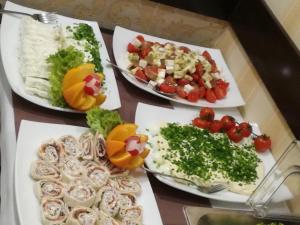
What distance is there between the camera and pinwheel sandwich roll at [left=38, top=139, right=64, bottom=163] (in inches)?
48.2

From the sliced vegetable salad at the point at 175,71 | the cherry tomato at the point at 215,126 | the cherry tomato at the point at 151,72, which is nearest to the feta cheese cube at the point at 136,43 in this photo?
the sliced vegetable salad at the point at 175,71

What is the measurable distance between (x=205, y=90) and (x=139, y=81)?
313mm

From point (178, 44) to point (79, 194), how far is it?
1.10 meters

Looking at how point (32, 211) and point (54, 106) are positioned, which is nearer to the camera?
point (32, 211)

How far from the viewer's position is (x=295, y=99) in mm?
1668

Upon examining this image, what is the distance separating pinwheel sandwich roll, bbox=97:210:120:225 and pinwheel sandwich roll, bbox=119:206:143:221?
0.04m

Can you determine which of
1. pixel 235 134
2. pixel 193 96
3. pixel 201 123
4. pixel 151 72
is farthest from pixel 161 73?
pixel 235 134

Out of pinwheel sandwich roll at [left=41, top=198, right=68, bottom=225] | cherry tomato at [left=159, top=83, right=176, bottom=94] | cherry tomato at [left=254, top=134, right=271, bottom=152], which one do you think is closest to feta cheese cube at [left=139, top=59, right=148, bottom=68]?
cherry tomato at [left=159, top=83, right=176, bottom=94]

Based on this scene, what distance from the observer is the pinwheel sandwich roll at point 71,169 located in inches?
47.1

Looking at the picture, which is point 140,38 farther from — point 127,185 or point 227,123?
point 127,185

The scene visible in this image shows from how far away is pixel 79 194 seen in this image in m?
1.17

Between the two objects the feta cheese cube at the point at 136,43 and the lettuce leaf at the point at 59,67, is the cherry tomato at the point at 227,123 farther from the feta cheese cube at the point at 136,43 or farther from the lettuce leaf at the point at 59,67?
the lettuce leaf at the point at 59,67

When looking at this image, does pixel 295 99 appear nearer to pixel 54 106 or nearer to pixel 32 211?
pixel 54 106

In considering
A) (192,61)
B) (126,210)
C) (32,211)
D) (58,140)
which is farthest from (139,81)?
(32,211)
